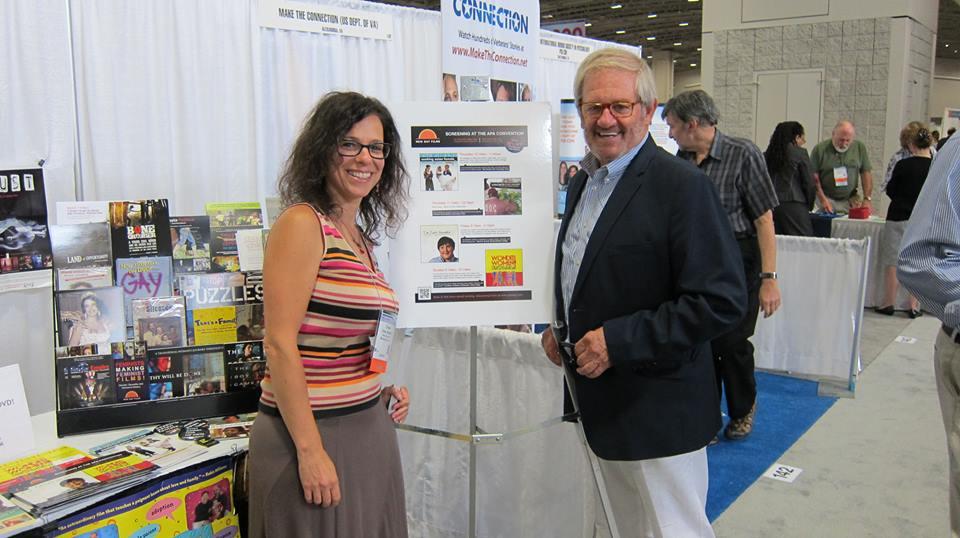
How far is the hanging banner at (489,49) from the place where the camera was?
3.73 m

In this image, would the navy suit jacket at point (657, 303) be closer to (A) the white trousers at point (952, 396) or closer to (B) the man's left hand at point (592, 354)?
(B) the man's left hand at point (592, 354)

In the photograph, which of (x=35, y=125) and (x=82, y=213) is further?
(x=35, y=125)

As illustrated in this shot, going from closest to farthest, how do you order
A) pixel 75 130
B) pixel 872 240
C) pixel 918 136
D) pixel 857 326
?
pixel 75 130 < pixel 857 326 < pixel 918 136 < pixel 872 240

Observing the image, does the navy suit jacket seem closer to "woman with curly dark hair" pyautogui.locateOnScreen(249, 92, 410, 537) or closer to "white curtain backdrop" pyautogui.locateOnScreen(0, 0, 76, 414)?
"woman with curly dark hair" pyautogui.locateOnScreen(249, 92, 410, 537)

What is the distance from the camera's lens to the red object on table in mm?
6344

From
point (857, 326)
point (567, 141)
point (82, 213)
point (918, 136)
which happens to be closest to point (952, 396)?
point (82, 213)

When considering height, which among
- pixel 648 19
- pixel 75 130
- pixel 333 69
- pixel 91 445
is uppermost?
pixel 648 19

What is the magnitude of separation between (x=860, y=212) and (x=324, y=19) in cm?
524

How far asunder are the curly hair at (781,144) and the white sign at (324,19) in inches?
119

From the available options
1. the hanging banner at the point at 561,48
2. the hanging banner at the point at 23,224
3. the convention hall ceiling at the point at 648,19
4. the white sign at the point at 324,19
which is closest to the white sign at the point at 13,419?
the hanging banner at the point at 23,224

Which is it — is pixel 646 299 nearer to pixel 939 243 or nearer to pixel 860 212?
pixel 939 243

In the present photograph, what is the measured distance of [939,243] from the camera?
1.64 m

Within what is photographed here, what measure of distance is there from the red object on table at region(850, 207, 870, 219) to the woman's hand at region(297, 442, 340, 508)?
629 centimetres

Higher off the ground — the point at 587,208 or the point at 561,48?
the point at 561,48
